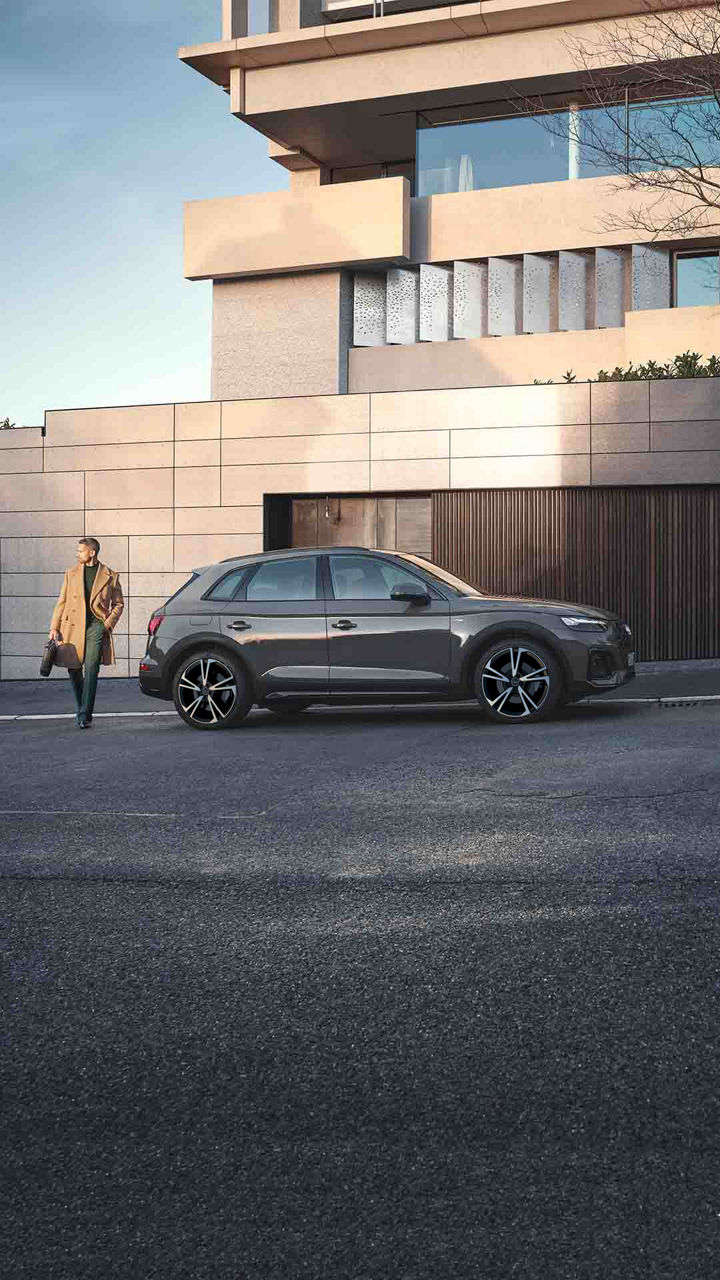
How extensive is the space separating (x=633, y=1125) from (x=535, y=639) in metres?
9.24

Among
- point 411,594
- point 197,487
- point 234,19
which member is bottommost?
point 411,594

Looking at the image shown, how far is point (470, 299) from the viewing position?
86.1 ft

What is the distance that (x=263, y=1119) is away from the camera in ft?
11.4

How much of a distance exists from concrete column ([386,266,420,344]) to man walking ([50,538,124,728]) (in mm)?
14472

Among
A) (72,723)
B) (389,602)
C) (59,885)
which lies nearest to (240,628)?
(389,602)

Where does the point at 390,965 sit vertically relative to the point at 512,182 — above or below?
below

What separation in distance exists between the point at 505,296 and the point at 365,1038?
23288mm

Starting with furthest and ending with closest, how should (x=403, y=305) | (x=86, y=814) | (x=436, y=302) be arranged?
(x=403, y=305), (x=436, y=302), (x=86, y=814)

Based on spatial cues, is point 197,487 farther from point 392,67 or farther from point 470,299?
point 392,67

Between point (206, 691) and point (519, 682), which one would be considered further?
point (206, 691)

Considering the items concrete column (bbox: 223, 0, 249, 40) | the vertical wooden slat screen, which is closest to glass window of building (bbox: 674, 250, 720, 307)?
the vertical wooden slat screen

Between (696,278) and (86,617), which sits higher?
(696,278)

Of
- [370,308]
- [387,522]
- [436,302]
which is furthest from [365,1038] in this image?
[370,308]

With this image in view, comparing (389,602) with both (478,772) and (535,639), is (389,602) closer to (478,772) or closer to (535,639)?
(535,639)
